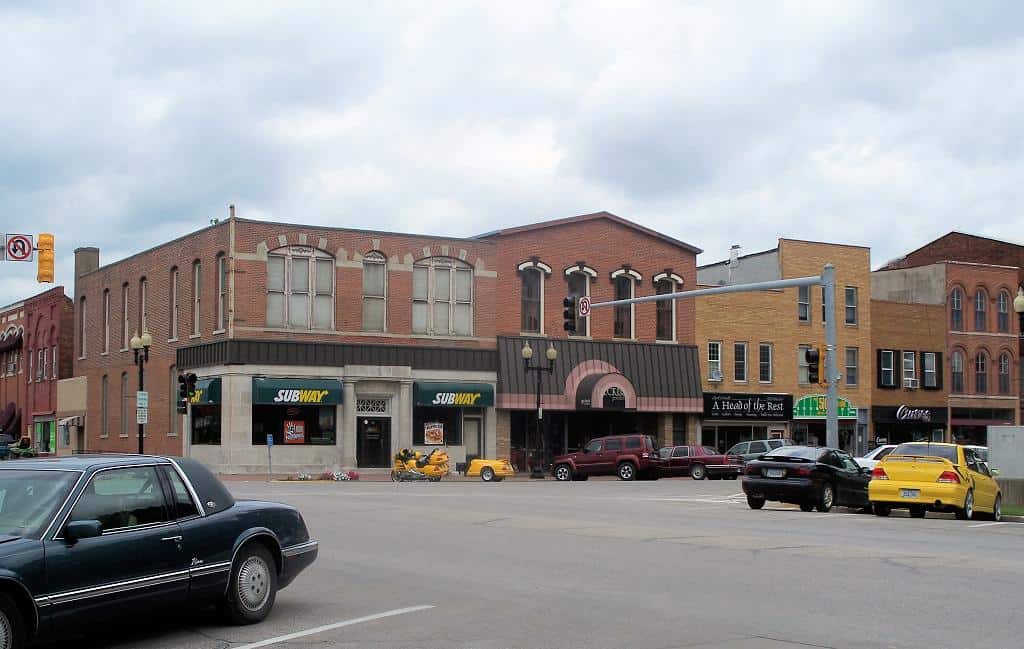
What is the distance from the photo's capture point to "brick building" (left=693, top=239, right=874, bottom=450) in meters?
56.2

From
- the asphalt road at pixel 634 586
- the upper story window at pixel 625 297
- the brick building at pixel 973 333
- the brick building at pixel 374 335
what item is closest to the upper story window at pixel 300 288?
the brick building at pixel 374 335

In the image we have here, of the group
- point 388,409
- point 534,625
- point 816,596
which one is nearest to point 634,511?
point 816,596

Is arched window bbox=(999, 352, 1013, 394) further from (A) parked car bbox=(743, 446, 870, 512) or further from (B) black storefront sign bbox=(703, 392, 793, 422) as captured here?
(A) parked car bbox=(743, 446, 870, 512)

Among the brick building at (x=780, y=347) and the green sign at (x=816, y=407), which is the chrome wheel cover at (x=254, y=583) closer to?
the green sign at (x=816, y=407)

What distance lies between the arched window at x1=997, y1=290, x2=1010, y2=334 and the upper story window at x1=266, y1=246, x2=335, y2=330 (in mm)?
38325

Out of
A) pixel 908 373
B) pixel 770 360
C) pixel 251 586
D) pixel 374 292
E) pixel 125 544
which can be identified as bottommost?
pixel 251 586

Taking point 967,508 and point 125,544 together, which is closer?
point 125,544

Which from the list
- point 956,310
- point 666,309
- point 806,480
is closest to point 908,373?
point 956,310

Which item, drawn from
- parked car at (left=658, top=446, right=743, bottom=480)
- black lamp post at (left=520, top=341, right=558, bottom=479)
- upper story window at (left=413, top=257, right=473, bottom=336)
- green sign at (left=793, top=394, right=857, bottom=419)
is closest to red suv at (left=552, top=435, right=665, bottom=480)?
parked car at (left=658, top=446, right=743, bottom=480)

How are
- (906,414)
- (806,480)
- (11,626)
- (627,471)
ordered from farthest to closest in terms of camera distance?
(906,414) < (627,471) < (806,480) < (11,626)

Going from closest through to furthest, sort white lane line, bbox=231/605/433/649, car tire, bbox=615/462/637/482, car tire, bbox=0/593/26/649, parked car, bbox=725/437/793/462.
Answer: car tire, bbox=0/593/26/649
white lane line, bbox=231/605/433/649
car tire, bbox=615/462/637/482
parked car, bbox=725/437/793/462

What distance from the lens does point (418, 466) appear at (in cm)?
4331

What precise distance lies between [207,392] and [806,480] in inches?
1064

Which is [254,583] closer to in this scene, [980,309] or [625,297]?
[625,297]
